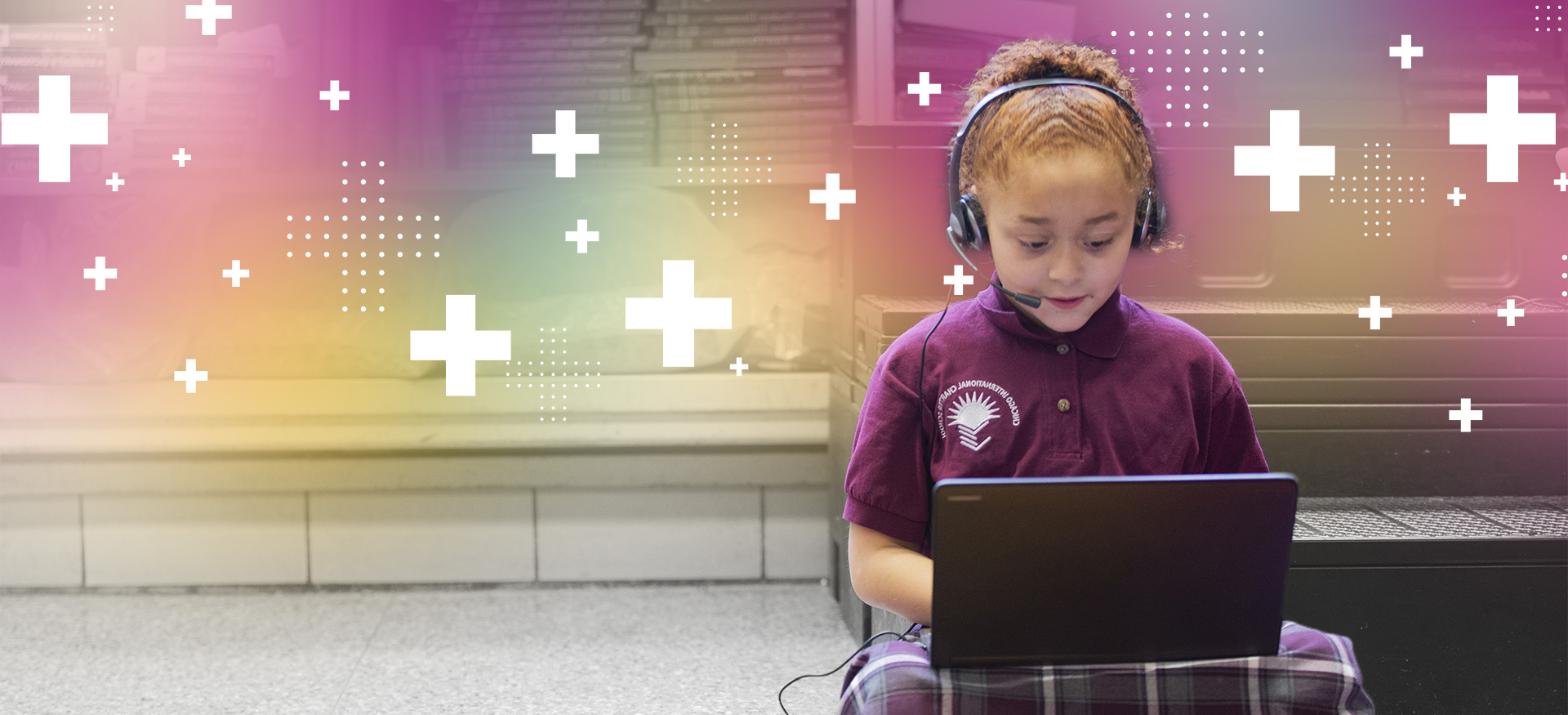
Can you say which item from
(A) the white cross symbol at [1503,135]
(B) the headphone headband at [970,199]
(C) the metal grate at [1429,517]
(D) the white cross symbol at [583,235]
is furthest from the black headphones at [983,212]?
(D) the white cross symbol at [583,235]

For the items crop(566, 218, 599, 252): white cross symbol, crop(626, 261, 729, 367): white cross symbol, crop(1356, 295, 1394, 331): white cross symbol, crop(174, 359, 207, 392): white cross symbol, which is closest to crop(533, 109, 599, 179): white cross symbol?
crop(566, 218, 599, 252): white cross symbol

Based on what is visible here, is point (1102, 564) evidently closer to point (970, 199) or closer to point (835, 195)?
point (970, 199)

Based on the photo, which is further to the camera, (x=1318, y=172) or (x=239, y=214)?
(x=239, y=214)

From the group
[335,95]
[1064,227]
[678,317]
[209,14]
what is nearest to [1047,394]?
[1064,227]

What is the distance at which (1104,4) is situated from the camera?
1762 mm

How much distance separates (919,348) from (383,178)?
1431 mm

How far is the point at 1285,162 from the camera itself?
4.86 feet

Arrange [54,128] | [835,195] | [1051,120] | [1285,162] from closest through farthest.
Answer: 1. [1051,120]
2. [1285,162]
3. [835,195]
4. [54,128]

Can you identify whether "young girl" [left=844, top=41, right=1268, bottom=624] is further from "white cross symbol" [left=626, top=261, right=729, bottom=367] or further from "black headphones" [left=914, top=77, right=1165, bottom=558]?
"white cross symbol" [left=626, top=261, right=729, bottom=367]

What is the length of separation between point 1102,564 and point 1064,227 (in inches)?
8.6

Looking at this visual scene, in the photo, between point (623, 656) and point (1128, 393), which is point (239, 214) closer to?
point (623, 656)

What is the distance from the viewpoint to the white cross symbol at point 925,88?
5.64ft

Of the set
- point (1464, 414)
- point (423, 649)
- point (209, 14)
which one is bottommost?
point (423, 649)

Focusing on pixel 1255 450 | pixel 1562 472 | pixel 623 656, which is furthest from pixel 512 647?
pixel 1562 472
